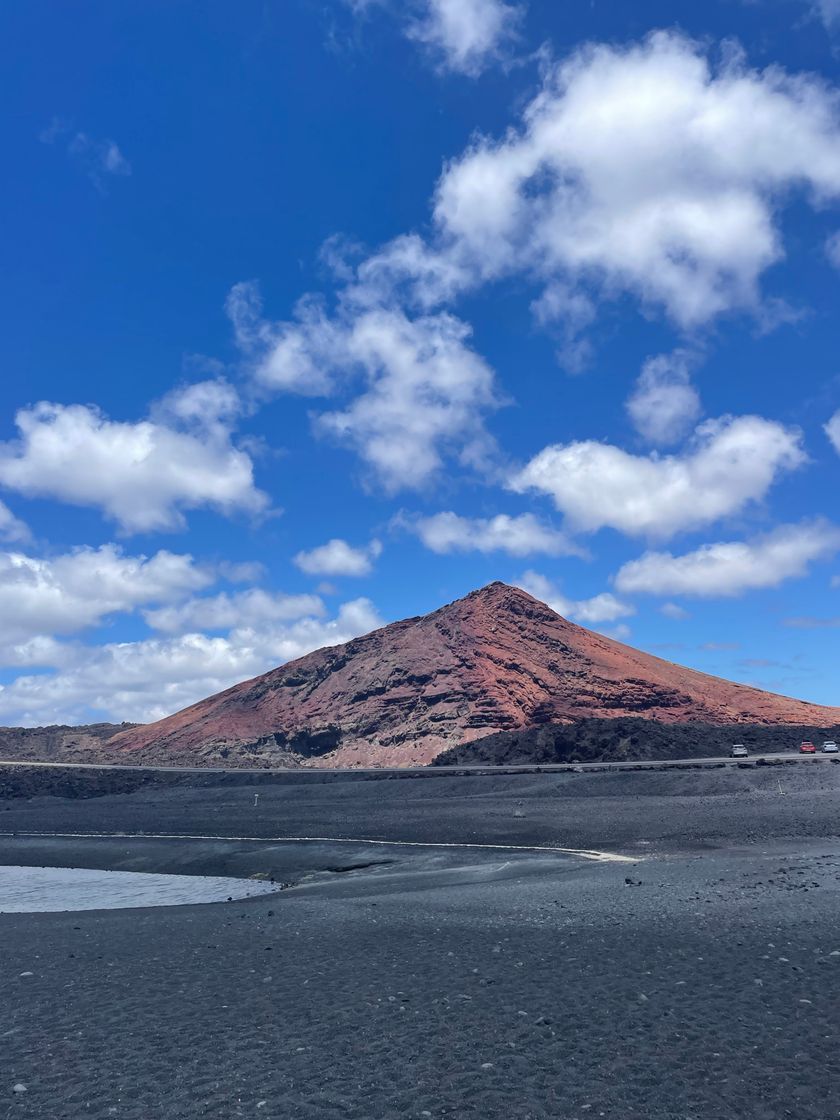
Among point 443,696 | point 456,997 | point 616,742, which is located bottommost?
point 456,997

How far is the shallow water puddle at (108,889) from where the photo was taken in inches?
899

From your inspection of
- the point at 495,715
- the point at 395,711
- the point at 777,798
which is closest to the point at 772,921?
the point at 777,798

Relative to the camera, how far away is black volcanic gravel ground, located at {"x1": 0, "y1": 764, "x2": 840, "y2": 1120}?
6.50 metres

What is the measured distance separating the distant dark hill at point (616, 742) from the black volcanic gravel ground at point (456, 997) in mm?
39204

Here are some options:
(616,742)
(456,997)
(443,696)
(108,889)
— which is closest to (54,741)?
(443,696)

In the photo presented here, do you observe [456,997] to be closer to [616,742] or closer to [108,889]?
[108,889]

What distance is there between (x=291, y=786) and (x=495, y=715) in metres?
30.3

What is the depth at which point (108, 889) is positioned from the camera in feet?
86.1

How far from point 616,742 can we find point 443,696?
28585mm

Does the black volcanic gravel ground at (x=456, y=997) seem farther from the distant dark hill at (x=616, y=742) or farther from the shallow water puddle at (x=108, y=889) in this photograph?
the distant dark hill at (x=616, y=742)

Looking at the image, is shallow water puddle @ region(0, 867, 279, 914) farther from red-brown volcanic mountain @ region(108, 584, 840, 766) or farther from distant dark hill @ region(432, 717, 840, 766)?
red-brown volcanic mountain @ region(108, 584, 840, 766)

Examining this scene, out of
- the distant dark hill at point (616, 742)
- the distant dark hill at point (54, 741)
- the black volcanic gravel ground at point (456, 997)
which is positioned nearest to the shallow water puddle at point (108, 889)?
the black volcanic gravel ground at point (456, 997)

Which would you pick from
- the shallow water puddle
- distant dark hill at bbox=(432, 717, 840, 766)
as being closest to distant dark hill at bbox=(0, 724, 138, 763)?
distant dark hill at bbox=(432, 717, 840, 766)

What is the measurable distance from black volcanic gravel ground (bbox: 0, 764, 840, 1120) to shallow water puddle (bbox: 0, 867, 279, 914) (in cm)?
301
